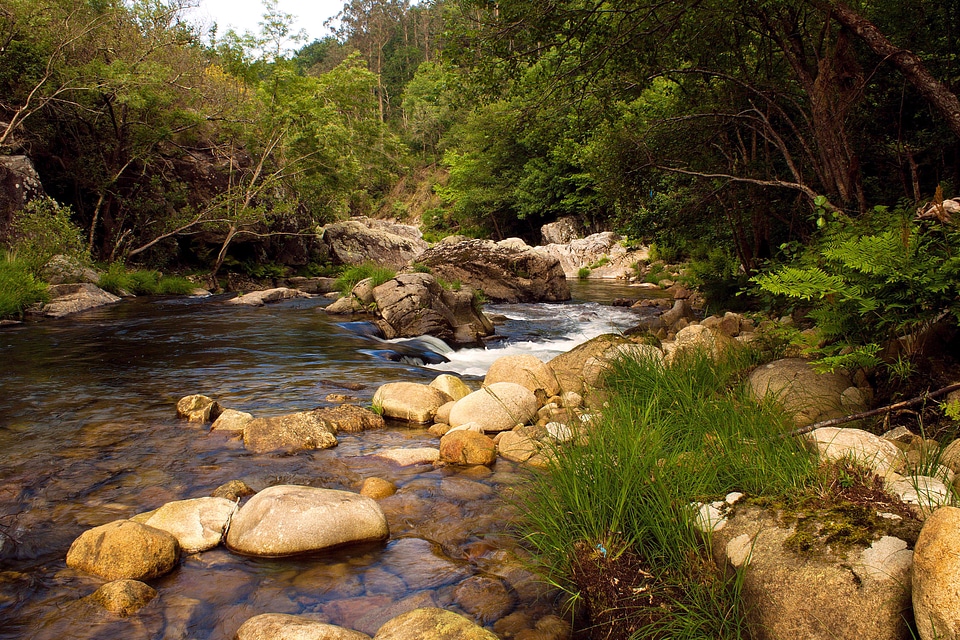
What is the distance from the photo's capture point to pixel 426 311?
11617 mm

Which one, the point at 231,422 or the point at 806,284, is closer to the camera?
the point at 806,284

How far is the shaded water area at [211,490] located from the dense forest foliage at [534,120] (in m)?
3.91

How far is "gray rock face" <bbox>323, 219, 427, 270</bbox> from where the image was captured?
26953 mm

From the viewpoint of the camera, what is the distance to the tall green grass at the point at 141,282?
55.5ft

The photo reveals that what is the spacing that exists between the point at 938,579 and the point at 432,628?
5.85 ft

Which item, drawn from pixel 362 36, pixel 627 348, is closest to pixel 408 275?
pixel 627 348

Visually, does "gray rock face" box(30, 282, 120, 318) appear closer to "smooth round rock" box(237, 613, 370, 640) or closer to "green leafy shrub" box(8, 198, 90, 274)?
"green leafy shrub" box(8, 198, 90, 274)

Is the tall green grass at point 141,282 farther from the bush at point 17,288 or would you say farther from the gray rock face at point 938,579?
the gray rock face at point 938,579

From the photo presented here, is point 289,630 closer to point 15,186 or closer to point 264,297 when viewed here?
point 264,297

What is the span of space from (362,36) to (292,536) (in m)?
75.8

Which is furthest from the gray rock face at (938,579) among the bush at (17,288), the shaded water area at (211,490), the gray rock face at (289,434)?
the bush at (17,288)

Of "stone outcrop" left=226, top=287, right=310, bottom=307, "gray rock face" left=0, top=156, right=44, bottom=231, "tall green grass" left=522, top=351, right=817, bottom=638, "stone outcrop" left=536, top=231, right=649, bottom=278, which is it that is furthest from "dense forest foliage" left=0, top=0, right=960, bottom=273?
"stone outcrop" left=536, top=231, right=649, bottom=278

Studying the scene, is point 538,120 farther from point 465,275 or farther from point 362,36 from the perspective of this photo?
point 362,36

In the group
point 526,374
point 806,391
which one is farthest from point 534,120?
point 806,391
